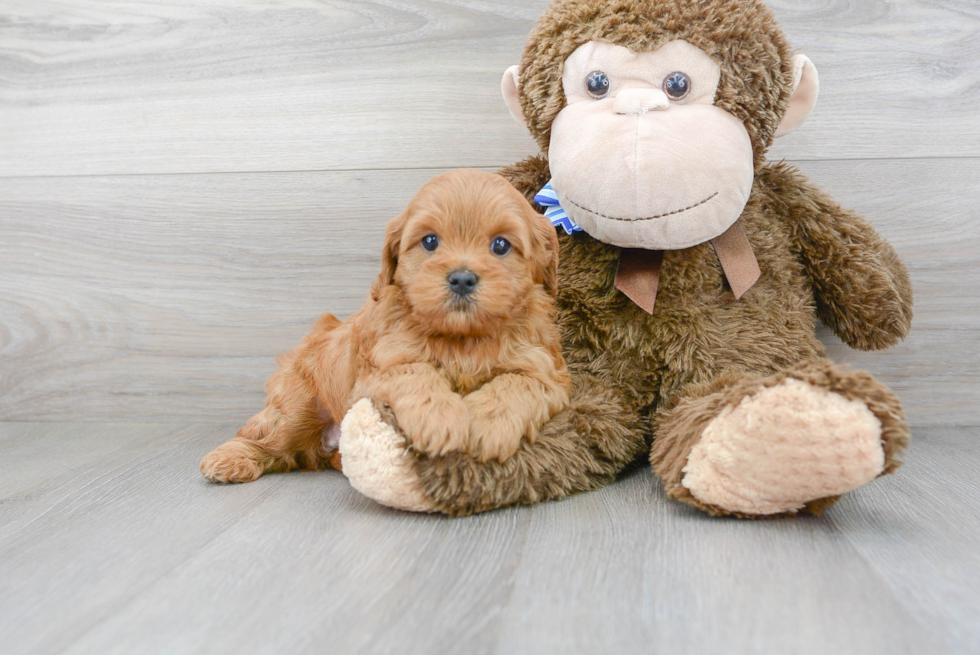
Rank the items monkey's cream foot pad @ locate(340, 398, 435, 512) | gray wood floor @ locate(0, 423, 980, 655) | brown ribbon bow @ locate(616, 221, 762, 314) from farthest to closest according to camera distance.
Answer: brown ribbon bow @ locate(616, 221, 762, 314), monkey's cream foot pad @ locate(340, 398, 435, 512), gray wood floor @ locate(0, 423, 980, 655)

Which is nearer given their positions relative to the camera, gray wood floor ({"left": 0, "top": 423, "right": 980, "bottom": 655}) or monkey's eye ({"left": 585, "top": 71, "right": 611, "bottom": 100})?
gray wood floor ({"left": 0, "top": 423, "right": 980, "bottom": 655})

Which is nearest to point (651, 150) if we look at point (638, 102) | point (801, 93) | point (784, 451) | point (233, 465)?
point (638, 102)

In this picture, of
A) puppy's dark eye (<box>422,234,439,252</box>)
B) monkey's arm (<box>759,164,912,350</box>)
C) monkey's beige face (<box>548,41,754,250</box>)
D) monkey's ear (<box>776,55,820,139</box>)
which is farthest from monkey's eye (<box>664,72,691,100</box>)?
puppy's dark eye (<box>422,234,439,252</box>)

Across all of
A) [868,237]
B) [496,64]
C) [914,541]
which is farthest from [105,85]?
[914,541]

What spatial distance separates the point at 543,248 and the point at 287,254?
0.75m

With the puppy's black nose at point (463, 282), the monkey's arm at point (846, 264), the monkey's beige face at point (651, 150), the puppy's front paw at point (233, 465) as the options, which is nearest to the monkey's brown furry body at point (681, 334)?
the monkey's arm at point (846, 264)

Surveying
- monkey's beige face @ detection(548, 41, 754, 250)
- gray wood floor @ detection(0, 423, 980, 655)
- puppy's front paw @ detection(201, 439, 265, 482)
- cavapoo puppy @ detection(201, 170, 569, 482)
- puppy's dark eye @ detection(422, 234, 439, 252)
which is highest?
monkey's beige face @ detection(548, 41, 754, 250)

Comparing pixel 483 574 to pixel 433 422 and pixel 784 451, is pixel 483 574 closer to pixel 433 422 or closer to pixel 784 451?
pixel 433 422

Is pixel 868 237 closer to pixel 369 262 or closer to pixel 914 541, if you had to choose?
pixel 914 541

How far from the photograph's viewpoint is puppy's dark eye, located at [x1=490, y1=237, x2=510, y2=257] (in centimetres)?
105

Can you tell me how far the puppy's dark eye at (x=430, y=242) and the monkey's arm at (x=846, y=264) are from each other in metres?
0.65

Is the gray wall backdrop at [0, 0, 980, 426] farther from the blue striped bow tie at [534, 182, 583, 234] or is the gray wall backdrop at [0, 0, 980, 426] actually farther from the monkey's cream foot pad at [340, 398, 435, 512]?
the monkey's cream foot pad at [340, 398, 435, 512]

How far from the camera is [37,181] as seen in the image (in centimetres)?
171

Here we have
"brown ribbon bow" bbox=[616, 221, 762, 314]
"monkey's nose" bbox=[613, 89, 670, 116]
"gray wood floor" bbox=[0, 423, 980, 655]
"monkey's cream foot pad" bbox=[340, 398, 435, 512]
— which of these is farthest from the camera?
"brown ribbon bow" bbox=[616, 221, 762, 314]
